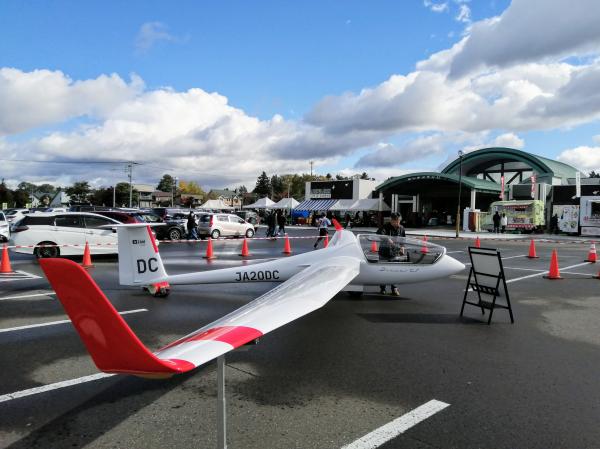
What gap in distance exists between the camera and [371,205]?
47875 mm

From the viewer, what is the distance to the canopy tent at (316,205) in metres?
49.3

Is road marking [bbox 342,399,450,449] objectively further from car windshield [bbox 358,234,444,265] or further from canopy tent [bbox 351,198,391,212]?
canopy tent [bbox 351,198,391,212]

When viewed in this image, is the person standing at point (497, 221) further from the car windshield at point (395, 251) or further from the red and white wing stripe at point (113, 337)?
the red and white wing stripe at point (113, 337)

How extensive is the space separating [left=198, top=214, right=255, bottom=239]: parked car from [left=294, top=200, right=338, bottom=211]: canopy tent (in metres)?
22.8

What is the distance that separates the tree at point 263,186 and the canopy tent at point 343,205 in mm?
94219

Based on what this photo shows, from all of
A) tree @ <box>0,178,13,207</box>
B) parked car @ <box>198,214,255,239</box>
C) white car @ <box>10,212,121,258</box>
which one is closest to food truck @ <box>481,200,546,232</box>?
parked car @ <box>198,214,255,239</box>

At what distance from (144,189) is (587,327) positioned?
15640cm

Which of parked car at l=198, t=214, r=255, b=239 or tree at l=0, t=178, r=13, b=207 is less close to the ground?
tree at l=0, t=178, r=13, b=207

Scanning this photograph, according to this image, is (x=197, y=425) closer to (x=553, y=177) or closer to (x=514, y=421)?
(x=514, y=421)

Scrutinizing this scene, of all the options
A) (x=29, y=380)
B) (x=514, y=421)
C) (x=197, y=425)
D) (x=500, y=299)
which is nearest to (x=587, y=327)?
(x=500, y=299)

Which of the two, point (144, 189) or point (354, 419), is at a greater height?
point (144, 189)

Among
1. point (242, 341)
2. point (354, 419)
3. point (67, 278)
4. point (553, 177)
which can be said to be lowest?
point (354, 419)

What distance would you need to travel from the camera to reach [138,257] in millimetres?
7336

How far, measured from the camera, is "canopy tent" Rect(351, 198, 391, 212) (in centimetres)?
4756
